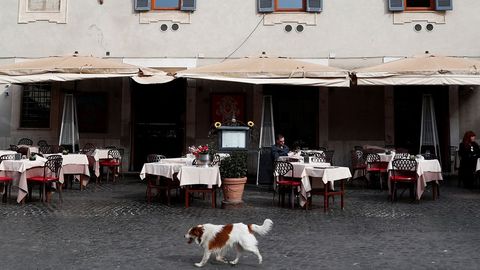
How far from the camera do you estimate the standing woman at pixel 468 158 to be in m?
10.6

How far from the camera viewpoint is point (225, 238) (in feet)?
14.8

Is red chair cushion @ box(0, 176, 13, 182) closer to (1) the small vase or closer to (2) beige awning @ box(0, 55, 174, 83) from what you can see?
(2) beige awning @ box(0, 55, 174, 83)

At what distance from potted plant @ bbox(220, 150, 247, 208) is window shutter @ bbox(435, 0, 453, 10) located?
28.0ft

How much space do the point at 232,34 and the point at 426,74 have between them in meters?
5.73

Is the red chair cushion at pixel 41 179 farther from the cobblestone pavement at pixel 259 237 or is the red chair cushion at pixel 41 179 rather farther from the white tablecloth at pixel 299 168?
the white tablecloth at pixel 299 168

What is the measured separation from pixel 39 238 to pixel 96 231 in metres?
0.73

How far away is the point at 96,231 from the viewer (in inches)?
245

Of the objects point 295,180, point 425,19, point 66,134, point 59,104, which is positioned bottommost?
point 295,180

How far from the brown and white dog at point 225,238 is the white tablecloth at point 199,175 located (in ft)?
11.0

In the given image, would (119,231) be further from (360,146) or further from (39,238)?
(360,146)

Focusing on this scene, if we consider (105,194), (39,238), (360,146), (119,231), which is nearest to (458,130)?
(360,146)

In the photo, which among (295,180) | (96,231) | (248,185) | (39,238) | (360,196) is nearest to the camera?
(39,238)

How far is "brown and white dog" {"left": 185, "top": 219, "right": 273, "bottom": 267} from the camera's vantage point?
4.48 meters

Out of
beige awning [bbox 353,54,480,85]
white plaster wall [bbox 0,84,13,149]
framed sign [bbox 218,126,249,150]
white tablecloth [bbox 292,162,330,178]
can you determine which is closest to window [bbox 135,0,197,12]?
white plaster wall [bbox 0,84,13,149]
